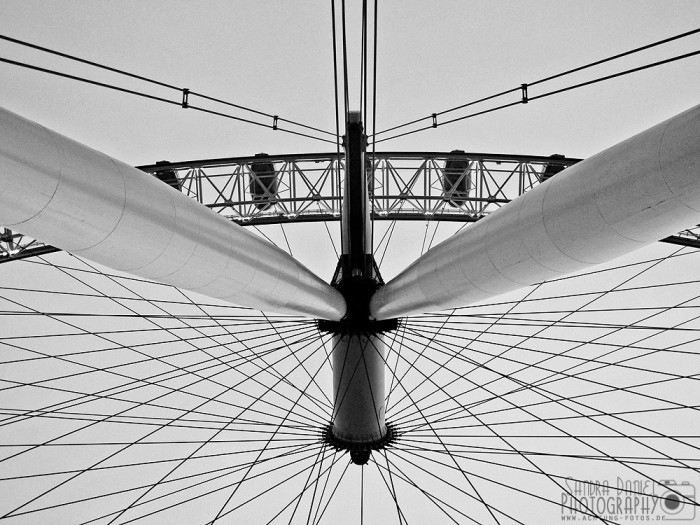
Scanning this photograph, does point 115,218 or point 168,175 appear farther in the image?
Answer: point 168,175

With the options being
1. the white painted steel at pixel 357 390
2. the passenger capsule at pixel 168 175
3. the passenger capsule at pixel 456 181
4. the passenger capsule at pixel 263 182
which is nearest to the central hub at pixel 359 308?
the white painted steel at pixel 357 390

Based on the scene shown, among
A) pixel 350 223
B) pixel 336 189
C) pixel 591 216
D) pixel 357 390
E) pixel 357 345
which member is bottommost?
pixel 357 390

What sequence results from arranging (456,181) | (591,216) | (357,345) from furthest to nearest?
(456,181)
(357,345)
(591,216)

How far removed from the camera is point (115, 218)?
13.2ft

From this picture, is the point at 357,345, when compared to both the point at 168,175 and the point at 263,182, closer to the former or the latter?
the point at 263,182

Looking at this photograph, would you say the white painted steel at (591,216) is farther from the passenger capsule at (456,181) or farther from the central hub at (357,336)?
the passenger capsule at (456,181)

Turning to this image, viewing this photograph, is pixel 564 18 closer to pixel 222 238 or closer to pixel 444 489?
pixel 222 238

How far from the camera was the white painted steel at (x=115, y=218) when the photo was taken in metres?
3.49

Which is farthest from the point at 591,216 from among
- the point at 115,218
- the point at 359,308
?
the point at 359,308

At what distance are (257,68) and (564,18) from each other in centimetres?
800

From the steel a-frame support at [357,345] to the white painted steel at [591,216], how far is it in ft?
12.9

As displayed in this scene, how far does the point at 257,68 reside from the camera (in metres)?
14.6

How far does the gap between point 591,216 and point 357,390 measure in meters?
7.95

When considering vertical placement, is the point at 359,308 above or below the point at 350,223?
below
